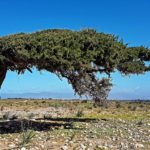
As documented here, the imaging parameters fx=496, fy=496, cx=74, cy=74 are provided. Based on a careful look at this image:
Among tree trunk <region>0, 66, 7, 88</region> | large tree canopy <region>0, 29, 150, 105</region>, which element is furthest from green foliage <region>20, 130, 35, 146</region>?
tree trunk <region>0, 66, 7, 88</region>

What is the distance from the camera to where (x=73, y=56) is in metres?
26.0

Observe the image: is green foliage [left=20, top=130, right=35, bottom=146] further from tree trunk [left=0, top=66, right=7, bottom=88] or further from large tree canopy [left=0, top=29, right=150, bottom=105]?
tree trunk [left=0, top=66, right=7, bottom=88]

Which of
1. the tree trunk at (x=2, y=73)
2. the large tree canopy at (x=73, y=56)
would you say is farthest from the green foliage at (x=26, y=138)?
the tree trunk at (x=2, y=73)

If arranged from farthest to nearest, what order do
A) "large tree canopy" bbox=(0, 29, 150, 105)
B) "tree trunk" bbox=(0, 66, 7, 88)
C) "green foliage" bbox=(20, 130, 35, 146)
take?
"tree trunk" bbox=(0, 66, 7, 88), "large tree canopy" bbox=(0, 29, 150, 105), "green foliage" bbox=(20, 130, 35, 146)

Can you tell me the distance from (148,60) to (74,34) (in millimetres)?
Result: 7552

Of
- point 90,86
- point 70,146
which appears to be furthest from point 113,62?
point 70,146

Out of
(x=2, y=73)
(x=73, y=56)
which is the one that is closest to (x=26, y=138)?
(x=73, y=56)

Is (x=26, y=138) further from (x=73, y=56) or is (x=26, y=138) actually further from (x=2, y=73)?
(x=2, y=73)

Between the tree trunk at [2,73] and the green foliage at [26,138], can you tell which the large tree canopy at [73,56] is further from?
the green foliage at [26,138]

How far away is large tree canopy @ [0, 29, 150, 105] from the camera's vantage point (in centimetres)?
2566

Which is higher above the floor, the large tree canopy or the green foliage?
the large tree canopy

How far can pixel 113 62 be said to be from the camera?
28.9 metres

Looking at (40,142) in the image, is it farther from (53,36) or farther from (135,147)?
(53,36)

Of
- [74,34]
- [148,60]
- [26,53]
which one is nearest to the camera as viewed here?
[26,53]
